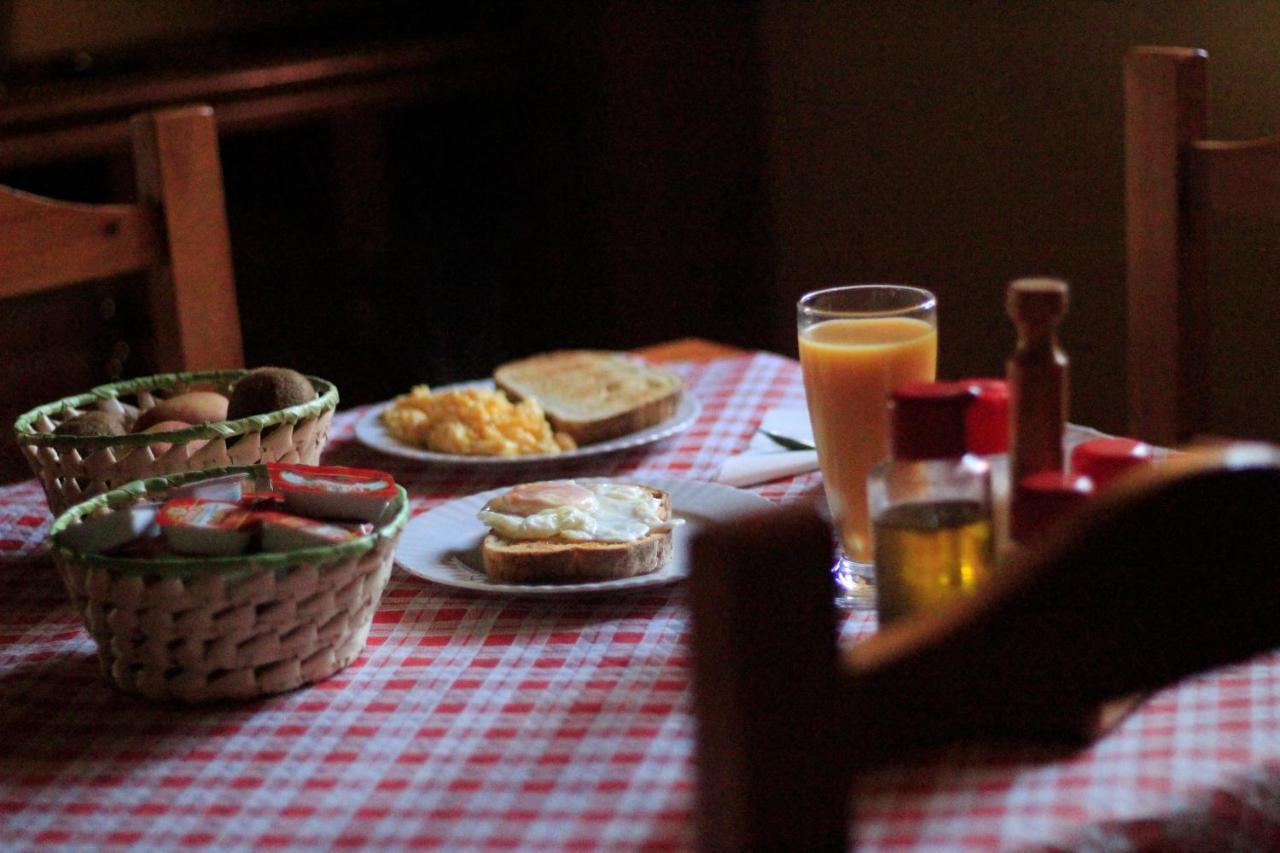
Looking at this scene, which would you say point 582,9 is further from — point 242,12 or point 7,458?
point 7,458

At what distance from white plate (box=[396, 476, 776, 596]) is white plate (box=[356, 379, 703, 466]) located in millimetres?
93

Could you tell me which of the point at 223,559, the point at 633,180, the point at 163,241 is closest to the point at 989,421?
the point at 223,559

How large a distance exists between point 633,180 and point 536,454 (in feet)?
6.47

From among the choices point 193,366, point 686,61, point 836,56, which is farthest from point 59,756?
point 686,61

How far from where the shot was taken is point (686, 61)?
9.93 ft

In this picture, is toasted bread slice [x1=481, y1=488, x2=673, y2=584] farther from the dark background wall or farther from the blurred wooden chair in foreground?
the dark background wall

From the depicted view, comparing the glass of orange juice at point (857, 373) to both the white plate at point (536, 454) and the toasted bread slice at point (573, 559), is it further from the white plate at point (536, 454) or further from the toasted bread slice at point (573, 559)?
the white plate at point (536, 454)

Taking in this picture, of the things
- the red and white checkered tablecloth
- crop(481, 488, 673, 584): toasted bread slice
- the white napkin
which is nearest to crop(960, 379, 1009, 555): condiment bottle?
the red and white checkered tablecloth

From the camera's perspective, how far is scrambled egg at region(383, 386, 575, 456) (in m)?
1.26

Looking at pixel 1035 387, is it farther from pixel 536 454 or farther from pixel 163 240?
pixel 163 240

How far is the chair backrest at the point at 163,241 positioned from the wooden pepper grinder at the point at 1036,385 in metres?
0.98

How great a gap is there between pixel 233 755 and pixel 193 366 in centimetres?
82

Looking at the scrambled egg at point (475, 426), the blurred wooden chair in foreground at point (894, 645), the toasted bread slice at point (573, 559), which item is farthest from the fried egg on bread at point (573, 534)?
the blurred wooden chair in foreground at point (894, 645)

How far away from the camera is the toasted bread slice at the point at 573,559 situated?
3.08 ft
